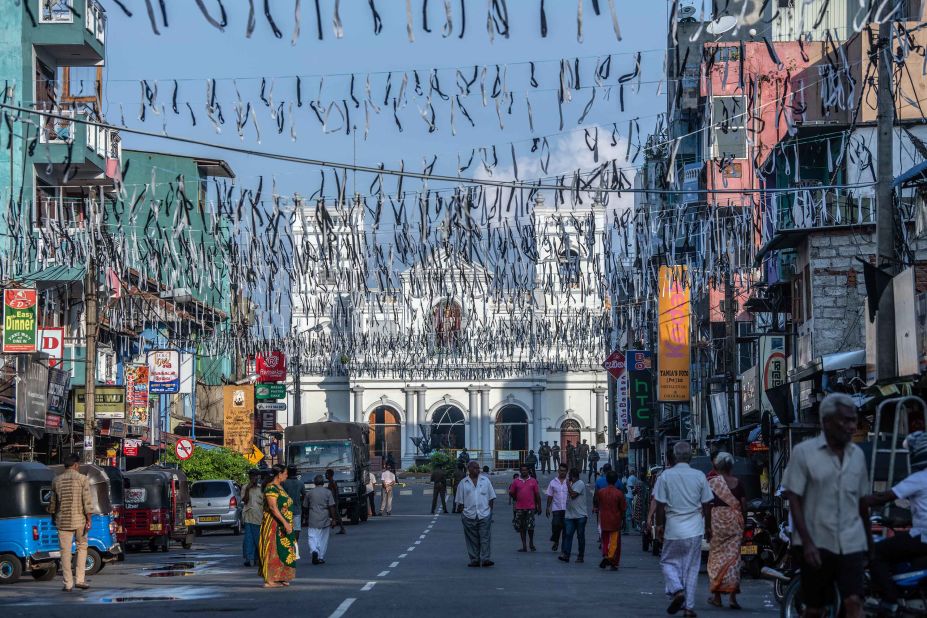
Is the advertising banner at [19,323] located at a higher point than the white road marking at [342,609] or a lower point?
higher

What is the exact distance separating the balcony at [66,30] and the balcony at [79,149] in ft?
7.03

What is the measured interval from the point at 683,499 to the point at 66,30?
2978 cm

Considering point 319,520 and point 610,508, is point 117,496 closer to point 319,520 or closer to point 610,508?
point 319,520

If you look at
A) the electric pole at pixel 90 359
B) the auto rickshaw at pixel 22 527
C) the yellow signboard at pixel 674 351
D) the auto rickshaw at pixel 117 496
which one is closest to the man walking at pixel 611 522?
the auto rickshaw at pixel 22 527

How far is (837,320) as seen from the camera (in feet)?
108

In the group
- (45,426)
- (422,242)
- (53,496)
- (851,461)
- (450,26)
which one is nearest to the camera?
(851,461)

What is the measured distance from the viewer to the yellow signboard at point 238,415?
59312 millimetres

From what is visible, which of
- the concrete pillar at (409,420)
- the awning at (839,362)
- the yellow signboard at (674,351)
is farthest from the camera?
the concrete pillar at (409,420)

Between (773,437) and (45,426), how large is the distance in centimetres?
1728

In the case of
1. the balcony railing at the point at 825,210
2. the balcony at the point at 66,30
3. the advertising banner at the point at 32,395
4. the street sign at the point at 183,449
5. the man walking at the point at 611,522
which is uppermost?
the balcony at the point at 66,30

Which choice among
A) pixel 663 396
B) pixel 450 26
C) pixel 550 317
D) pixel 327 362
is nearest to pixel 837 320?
pixel 663 396

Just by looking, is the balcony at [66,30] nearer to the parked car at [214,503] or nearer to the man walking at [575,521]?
the parked car at [214,503]

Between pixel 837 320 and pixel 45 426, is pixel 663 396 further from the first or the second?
pixel 45 426

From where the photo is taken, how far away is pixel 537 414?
108 metres
